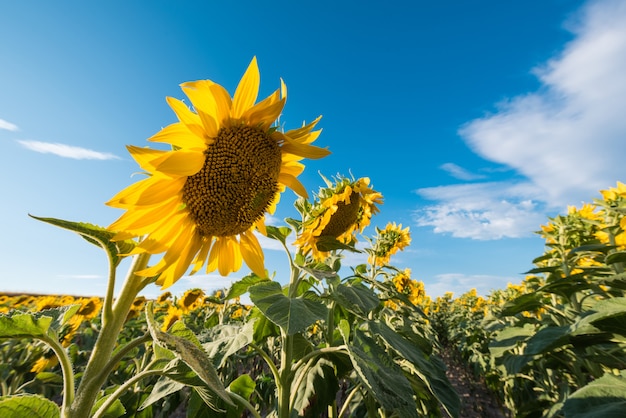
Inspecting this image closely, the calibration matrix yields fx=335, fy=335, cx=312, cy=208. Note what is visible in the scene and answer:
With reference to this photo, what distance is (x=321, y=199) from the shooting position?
2.40 meters

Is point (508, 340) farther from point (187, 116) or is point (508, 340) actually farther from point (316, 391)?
point (187, 116)

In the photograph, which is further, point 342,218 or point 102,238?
point 342,218

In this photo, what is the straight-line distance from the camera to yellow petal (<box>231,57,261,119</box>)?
47.1 inches

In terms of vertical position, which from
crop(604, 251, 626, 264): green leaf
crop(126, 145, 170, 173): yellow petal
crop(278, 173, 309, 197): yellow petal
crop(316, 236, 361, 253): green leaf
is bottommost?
crop(126, 145, 170, 173): yellow petal

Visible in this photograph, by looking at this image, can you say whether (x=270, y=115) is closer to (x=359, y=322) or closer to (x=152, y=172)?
(x=152, y=172)

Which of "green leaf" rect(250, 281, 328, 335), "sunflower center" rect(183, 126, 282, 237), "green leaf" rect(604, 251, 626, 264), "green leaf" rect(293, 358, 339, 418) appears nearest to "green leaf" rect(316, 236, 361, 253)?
"green leaf" rect(250, 281, 328, 335)

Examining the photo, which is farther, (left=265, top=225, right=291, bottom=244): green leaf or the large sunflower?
(left=265, top=225, right=291, bottom=244): green leaf

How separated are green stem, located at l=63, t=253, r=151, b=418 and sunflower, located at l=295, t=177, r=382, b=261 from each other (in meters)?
1.32

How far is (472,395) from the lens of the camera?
730cm

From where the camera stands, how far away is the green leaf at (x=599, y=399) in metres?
1.49

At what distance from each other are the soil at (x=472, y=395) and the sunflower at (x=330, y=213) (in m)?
3.86

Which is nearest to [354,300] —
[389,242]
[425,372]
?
[425,372]

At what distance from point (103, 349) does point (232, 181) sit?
0.62 m

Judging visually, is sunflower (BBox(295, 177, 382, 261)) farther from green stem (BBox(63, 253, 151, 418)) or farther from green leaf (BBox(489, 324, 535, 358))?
green leaf (BBox(489, 324, 535, 358))
